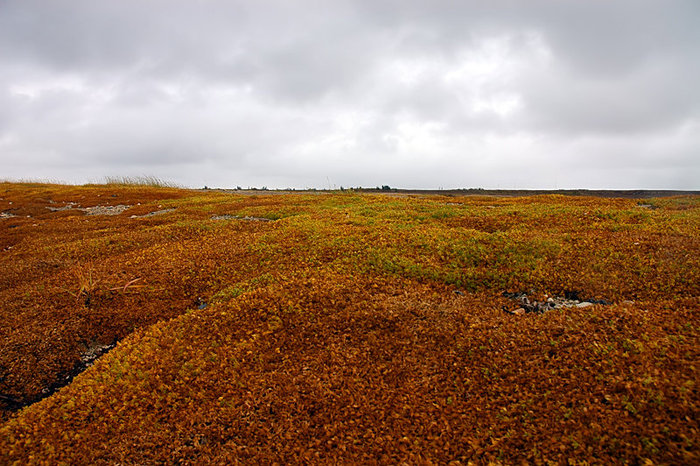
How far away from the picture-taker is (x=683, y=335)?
21.4 feet

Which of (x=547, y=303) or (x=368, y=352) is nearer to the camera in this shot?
(x=368, y=352)

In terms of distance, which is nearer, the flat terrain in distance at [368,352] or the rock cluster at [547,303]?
the flat terrain in distance at [368,352]

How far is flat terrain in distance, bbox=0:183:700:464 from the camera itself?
5535 millimetres

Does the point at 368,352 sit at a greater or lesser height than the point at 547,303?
lesser

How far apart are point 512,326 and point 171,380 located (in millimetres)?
7024

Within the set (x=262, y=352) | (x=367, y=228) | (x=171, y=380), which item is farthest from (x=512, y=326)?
(x=367, y=228)

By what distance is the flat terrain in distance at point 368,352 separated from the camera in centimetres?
554

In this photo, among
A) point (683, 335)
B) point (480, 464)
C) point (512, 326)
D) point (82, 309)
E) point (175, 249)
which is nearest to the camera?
point (480, 464)

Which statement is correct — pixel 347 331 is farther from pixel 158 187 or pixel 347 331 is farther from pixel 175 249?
pixel 158 187

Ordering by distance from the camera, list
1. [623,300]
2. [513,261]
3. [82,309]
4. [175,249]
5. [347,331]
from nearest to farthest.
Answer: [347,331], [623,300], [82,309], [513,261], [175,249]

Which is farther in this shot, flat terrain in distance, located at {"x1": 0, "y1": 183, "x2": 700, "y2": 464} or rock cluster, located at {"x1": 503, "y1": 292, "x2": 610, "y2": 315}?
rock cluster, located at {"x1": 503, "y1": 292, "x2": 610, "y2": 315}

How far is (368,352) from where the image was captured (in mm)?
7809

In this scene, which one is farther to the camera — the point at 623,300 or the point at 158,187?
the point at 158,187

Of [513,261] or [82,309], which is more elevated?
[513,261]
